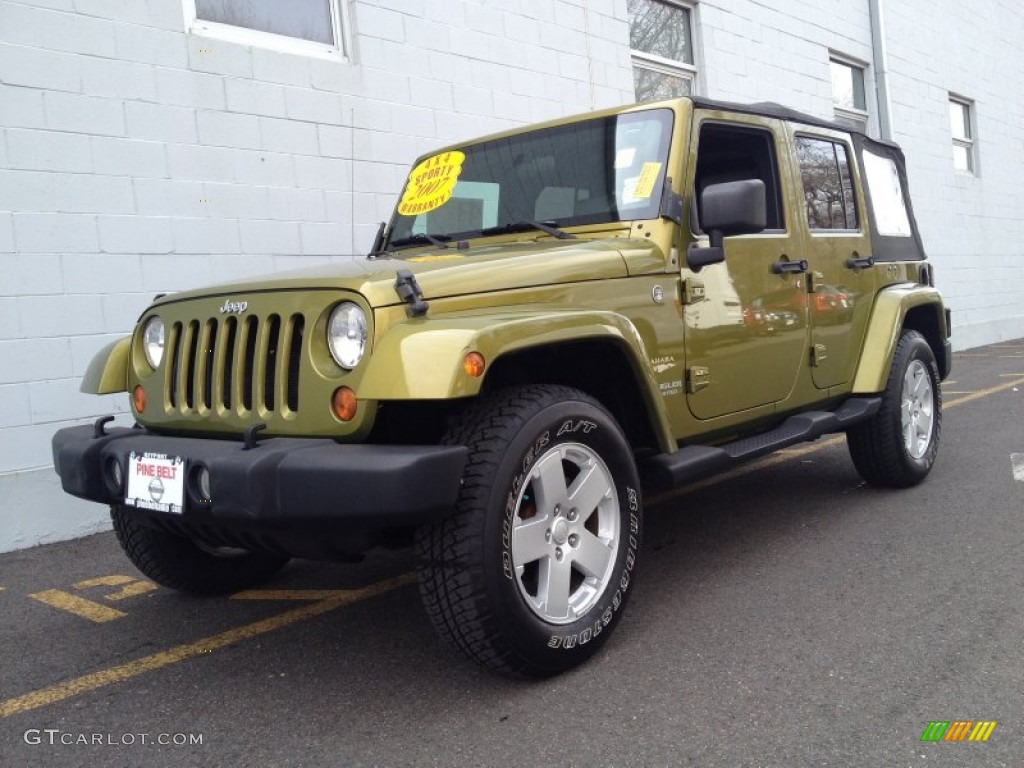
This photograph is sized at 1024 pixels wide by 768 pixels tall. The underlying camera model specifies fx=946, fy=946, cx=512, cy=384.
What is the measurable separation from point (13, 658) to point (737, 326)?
2929 mm

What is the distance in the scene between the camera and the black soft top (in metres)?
4.11

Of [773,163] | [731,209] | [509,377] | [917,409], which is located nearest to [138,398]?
[509,377]

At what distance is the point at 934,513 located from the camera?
452cm

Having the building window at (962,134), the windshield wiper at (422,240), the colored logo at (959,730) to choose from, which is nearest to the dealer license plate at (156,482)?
the windshield wiper at (422,240)

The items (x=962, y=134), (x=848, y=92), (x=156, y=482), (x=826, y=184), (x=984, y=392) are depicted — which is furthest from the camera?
(x=962, y=134)

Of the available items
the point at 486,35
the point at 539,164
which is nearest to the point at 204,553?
the point at 539,164

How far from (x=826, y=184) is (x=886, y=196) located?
0.84m

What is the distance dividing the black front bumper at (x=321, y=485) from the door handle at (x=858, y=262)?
2.83 meters

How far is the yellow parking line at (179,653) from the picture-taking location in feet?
9.61

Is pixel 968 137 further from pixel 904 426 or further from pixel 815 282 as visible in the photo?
pixel 815 282

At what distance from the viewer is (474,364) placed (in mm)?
2510

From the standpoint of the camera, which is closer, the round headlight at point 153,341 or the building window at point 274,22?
the round headlight at point 153,341

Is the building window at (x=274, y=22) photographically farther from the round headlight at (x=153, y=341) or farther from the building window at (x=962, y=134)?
the building window at (x=962, y=134)

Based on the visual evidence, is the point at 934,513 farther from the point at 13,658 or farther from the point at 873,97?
the point at 873,97
